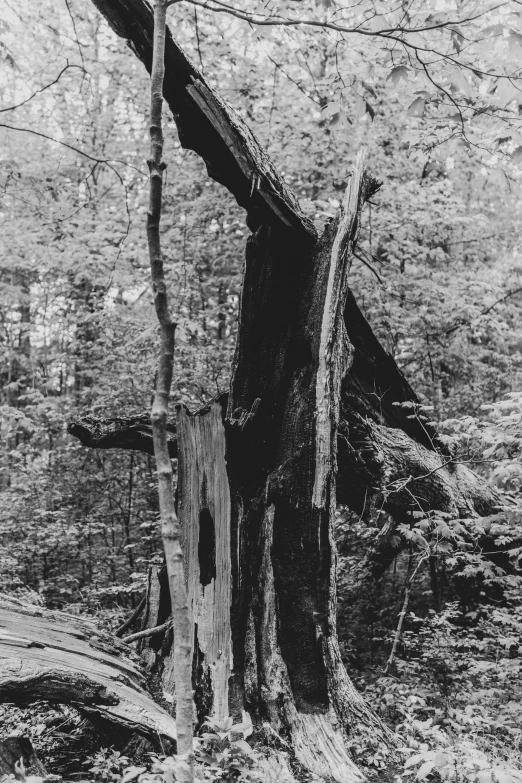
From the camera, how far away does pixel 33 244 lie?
31.5ft

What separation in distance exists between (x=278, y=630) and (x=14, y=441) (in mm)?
11586

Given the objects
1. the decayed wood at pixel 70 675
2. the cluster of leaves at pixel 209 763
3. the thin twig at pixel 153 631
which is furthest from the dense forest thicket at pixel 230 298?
the cluster of leaves at pixel 209 763

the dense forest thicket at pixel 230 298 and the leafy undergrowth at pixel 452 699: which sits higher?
the dense forest thicket at pixel 230 298

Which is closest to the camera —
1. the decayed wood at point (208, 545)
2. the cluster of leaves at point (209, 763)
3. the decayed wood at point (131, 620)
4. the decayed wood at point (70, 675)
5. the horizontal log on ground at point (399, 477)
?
the cluster of leaves at point (209, 763)

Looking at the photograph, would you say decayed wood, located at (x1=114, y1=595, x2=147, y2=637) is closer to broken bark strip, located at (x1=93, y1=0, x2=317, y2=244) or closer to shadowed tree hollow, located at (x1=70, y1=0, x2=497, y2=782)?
shadowed tree hollow, located at (x1=70, y1=0, x2=497, y2=782)

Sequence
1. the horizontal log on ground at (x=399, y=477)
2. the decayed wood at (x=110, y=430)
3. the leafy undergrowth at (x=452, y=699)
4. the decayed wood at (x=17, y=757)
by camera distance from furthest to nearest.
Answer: the horizontal log on ground at (x=399, y=477)
the decayed wood at (x=110, y=430)
the leafy undergrowth at (x=452, y=699)
the decayed wood at (x=17, y=757)

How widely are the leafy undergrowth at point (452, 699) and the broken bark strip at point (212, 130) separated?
3496 millimetres

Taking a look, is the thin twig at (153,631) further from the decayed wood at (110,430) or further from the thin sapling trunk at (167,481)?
the thin sapling trunk at (167,481)

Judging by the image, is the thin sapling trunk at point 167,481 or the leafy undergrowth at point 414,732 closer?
the thin sapling trunk at point 167,481

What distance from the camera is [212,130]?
420cm

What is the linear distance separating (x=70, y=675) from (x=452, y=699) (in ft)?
10.9

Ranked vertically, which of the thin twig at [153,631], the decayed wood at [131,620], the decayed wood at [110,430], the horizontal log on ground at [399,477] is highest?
the decayed wood at [110,430]

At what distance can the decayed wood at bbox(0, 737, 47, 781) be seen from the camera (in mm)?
3121

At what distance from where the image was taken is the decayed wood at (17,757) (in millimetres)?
3121
